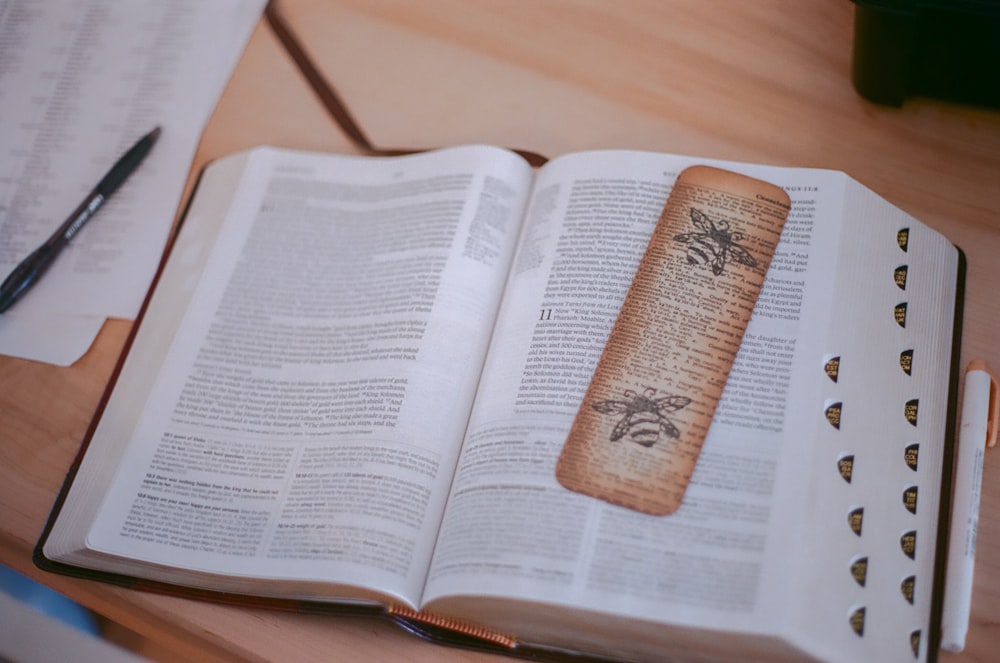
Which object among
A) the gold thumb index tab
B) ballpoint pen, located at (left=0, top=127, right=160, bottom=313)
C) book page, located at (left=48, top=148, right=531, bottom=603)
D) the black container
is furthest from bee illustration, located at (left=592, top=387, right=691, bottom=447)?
ballpoint pen, located at (left=0, top=127, right=160, bottom=313)

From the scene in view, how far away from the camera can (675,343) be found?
53cm

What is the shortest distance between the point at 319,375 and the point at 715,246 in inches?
10.7

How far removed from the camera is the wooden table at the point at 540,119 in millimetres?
550

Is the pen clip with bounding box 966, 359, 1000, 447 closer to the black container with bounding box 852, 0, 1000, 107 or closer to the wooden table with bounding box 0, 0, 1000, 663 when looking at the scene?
the wooden table with bounding box 0, 0, 1000, 663

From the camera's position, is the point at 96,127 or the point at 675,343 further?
the point at 96,127

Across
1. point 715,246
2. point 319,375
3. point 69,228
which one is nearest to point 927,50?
point 715,246

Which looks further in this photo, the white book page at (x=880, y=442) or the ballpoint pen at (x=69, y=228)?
the ballpoint pen at (x=69, y=228)

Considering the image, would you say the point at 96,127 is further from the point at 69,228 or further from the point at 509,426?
the point at 509,426

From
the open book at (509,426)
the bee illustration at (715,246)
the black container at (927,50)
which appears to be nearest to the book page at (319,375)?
the open book at (509,426)

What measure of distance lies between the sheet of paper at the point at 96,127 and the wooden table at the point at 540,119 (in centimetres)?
3

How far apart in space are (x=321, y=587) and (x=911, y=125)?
0.52 m

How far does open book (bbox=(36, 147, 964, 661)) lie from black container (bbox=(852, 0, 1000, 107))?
114 mm

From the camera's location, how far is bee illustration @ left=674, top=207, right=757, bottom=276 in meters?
0.55

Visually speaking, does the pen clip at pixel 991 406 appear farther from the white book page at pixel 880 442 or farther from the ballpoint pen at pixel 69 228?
the ballpoint pen at pixel 69 228
